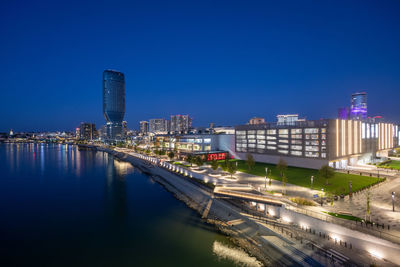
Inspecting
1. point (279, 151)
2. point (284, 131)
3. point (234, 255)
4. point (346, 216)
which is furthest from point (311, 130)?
point (234, 255)

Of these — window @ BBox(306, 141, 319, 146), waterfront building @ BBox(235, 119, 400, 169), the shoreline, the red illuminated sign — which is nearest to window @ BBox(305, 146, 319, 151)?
waterfront building @ BBox(235, 119, 400, 169)

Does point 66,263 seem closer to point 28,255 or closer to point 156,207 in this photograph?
point 28,255

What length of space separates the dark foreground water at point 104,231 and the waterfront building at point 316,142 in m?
28.1

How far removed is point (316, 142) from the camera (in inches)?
1657

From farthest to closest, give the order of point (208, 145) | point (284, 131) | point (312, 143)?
1. point (208, 145)
2. point (284, 131)
3. point (312, 143)

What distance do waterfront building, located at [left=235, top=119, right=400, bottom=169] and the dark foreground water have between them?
28.1m

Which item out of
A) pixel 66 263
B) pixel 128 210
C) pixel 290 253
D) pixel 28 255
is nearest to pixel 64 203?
pixel 128 210

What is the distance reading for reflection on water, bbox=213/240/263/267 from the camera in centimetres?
1617

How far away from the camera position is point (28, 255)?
59.8ft

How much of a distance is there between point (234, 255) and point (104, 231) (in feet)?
47.0

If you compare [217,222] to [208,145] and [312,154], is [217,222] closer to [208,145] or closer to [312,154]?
[312,154]

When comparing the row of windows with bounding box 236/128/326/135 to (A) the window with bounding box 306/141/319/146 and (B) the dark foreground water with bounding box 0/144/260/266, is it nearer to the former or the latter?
(A) the window with bounding box 306/141/319/146

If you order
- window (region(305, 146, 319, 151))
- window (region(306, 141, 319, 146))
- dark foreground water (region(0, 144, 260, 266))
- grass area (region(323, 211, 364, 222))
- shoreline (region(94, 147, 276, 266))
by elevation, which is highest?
window (region(306, 141, 319, 146))

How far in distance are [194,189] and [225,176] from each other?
5974mm
